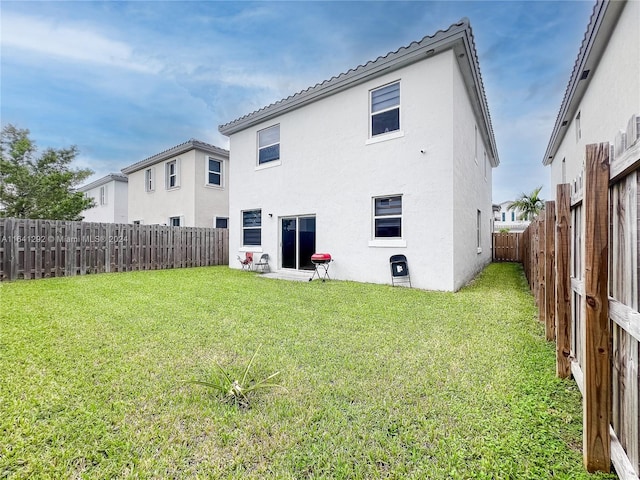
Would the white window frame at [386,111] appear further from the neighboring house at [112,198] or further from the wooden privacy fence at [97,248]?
the neighboring house at [112,198]

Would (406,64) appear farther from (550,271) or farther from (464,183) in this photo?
(550,271)

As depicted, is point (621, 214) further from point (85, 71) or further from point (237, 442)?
point (85, 71)

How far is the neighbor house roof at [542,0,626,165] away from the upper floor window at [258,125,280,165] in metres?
9.25

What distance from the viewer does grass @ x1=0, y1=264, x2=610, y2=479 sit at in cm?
191

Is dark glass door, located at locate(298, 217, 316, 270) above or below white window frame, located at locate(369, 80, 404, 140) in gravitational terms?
below

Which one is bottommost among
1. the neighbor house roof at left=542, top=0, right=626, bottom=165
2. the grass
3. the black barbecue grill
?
the grass

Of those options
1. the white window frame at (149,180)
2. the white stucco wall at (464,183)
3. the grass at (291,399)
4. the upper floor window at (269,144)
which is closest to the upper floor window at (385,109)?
the white stucco wall at (464,183)

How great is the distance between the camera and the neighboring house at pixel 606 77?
18.7ft

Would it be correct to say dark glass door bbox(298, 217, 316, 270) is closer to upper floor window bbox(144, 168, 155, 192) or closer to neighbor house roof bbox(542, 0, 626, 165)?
neighbor house roof bbox(542, 0, 626, 165)

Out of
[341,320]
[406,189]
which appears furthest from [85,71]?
[341,320]

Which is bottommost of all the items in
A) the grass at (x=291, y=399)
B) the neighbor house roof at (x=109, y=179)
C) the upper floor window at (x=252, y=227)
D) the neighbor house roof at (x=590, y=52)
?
the grass at (x=291, y=399)

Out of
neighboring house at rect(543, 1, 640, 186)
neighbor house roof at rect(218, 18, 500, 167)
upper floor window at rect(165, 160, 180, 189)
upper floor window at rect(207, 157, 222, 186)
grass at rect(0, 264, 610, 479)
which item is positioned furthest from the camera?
upper floor window at rect(165, 160, 180, 189)

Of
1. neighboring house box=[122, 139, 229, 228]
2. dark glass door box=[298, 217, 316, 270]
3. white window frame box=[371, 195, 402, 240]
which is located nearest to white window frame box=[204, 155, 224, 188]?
neighboring house box=[122, 139, 229, 228]

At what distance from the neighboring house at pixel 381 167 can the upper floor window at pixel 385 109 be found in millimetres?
30
